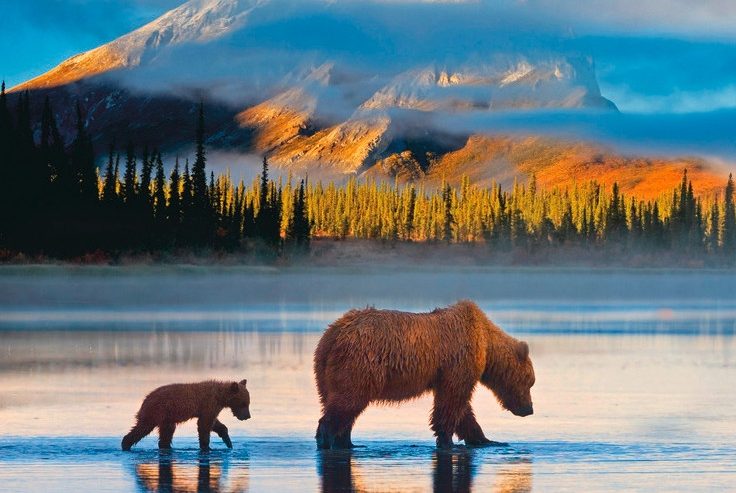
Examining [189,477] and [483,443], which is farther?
[483,443]

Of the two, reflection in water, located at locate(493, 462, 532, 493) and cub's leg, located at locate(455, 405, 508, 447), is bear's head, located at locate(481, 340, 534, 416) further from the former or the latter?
reflection in water, located at locate(493, 462, 532, 493)

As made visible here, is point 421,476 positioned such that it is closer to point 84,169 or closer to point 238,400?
point 238,400

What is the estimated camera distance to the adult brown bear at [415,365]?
19.0m

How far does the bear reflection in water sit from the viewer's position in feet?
53.4

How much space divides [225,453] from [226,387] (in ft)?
3.62

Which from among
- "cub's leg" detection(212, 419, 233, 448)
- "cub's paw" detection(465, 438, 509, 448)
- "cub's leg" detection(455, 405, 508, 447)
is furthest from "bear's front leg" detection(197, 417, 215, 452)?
"cub's paw" detection(465, 438, 509, 448)

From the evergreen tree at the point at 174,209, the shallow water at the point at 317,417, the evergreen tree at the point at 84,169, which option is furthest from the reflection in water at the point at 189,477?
the evergreen tree at the point at 174,209

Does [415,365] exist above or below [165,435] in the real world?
above

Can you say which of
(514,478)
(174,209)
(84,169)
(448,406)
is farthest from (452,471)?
(174,209)

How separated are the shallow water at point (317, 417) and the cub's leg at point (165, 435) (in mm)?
251

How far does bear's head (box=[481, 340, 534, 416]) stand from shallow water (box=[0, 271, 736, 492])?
47 centimetres

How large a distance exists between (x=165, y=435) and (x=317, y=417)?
421 cm

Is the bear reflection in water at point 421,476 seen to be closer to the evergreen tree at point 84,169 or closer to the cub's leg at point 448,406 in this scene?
the cub's leg at point 448,406

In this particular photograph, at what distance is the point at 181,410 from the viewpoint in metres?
18.8
